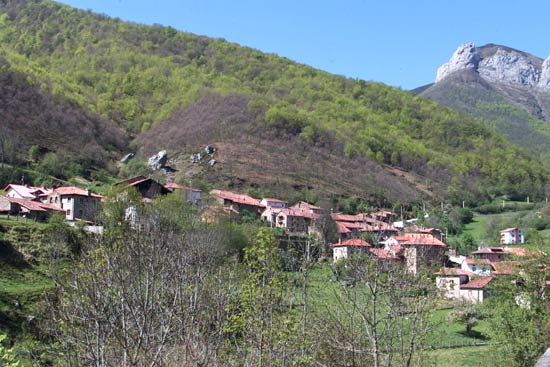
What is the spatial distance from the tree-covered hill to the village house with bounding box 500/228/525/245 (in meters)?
16.8

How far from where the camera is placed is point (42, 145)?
6988 centimetres

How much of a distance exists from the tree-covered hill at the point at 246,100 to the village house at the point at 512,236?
16779mm

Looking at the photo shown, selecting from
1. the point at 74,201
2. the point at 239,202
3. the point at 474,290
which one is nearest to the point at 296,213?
the point at 239,202

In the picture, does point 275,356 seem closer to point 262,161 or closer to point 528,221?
point 528,221

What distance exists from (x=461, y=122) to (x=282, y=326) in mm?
126507

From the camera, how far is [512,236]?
204 ft

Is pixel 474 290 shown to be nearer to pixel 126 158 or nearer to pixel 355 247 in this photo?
pixel 355 247

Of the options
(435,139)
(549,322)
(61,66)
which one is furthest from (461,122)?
(549,322)

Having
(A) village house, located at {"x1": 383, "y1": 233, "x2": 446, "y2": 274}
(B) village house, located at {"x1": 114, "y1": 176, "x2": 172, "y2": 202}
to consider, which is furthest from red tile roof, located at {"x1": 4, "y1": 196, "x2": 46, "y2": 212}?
(A) village house, located at {"x1": 383, "y1": 233, "x2": 446, "y2": 274}

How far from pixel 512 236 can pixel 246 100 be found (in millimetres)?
51613

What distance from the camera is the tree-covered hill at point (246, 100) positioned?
95.3m

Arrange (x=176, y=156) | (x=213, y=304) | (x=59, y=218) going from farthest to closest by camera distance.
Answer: (x=176, y=156), (x=59, y=218), (x=213, y=304)

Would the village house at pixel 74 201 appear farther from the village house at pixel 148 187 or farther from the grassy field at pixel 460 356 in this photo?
the grassy field at pixel 460 356

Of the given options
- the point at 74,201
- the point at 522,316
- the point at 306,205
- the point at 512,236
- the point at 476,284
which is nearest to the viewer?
the point at 522,316
